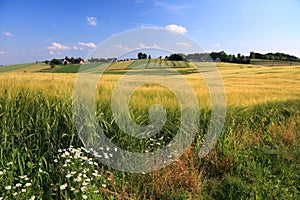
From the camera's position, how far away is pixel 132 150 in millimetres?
3609

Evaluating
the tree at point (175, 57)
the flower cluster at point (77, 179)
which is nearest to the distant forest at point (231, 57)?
the tree at point (175, 57)

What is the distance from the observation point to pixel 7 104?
12.1 ft

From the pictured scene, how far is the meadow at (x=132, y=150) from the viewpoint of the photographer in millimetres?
2889

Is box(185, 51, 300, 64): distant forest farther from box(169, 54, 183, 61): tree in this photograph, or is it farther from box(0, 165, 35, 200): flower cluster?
box(0, 165, 35, 200): flower cluster

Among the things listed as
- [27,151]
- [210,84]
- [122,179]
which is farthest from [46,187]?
[210,84]

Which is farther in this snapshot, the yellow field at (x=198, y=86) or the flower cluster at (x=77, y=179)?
the yellow field at (x=198, y=86)

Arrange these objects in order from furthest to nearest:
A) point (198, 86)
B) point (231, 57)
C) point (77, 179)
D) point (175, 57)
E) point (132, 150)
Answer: point (231, 57), point (198, 86), point (175, 57), point (132, 150), point (77, 179)

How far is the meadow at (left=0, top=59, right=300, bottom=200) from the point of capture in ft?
9.48

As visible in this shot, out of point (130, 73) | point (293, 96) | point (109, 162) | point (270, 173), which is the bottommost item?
point (270, 173)

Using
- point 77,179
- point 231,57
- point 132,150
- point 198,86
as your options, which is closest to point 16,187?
point 77,179

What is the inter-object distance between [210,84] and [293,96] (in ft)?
7.34

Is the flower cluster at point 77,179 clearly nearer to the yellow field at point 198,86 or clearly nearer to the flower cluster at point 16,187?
the flower cluster at point 16,187

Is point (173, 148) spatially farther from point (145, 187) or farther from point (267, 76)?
point (267, 76)

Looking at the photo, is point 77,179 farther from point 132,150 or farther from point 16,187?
point 132,150
